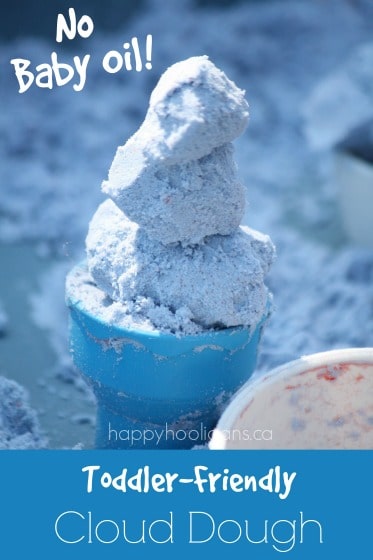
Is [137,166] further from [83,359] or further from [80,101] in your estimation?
[80,101]

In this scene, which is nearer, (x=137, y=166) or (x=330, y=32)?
(x=137, y=166)

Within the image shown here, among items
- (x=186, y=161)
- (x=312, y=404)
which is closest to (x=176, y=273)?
(x=186, y=161)

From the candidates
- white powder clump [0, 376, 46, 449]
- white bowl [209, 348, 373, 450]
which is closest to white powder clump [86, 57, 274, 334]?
white bowl [209, 348, 373, 450]

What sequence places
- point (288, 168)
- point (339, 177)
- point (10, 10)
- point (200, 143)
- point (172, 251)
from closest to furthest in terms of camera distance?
point (200, 143) < point (172, 251) < point (339, 177) < point (288, 168) < point (10, 10)

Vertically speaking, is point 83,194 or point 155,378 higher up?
point 83,194

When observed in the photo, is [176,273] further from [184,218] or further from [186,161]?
[186,161]

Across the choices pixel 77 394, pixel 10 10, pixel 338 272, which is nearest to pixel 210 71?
pixel 77 394
